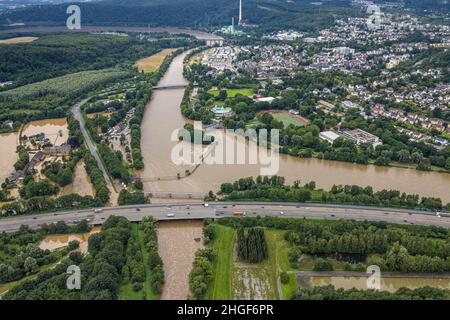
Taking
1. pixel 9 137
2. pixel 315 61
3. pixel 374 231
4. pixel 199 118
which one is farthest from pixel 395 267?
pixel 315 61

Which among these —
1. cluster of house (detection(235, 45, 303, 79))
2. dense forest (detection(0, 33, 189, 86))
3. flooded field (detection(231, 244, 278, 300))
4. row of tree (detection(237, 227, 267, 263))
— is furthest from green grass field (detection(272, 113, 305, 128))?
dense forest (detection(0, 33, 189, 86))

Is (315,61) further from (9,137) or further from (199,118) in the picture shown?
(9,137)

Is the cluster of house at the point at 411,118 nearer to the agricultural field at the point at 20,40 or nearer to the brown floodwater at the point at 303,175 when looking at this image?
the brown floodwater at the point at 303,175

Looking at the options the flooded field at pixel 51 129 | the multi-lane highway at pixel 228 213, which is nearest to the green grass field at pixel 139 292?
the multi-lane highway at pixel 228 213

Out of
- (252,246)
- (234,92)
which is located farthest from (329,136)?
(252,246)

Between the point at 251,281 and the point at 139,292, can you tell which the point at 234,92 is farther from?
the point at 139,292

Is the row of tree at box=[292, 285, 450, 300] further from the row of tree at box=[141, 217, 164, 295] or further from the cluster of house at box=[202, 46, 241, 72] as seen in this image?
the cluster of house at box=[202, 46, 241, 72]
